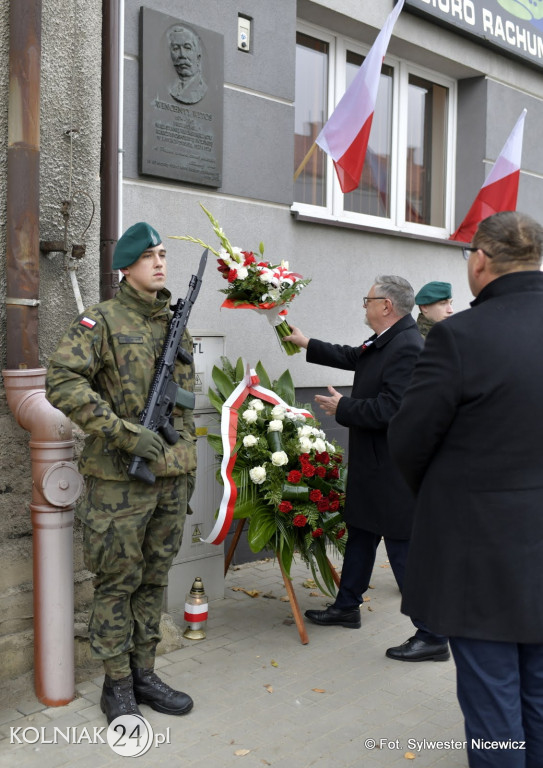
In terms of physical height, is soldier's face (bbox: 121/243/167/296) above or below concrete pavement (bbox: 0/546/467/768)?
above

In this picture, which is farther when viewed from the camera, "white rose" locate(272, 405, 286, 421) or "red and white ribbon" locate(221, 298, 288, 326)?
"white rose" locate(272, 405, 286, 421)

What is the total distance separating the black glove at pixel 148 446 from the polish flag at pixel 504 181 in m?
4.40

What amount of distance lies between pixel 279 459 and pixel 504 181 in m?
3.78

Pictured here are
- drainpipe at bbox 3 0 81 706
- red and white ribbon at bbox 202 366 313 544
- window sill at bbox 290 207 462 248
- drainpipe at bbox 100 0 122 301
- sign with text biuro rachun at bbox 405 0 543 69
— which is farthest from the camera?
sign with text biuro rachun at bbox 405 0 543 69

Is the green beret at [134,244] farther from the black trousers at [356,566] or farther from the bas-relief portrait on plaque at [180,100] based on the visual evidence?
the black trousers at [356,566]

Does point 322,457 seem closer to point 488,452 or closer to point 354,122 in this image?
point 488,452

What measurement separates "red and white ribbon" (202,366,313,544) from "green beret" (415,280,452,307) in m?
1.45

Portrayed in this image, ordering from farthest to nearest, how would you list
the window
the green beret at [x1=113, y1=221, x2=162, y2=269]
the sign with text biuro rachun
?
the sign with text biuro rachun
the window
the green beret at [x1=113, y1=221, x2=162, y2=269]

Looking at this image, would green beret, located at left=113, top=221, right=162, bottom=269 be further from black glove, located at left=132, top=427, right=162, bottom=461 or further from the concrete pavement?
the concrete pavement

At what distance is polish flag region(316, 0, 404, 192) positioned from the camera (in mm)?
5277

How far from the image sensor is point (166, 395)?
132 inches

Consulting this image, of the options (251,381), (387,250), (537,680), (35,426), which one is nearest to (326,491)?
(251,381)

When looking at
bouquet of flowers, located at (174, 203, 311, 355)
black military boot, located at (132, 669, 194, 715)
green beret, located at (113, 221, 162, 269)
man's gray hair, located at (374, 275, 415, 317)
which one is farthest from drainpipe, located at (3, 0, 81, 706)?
man's gray hair, located at (374, 275, 415, 317)

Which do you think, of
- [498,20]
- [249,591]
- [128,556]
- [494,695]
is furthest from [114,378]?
[498,20]
